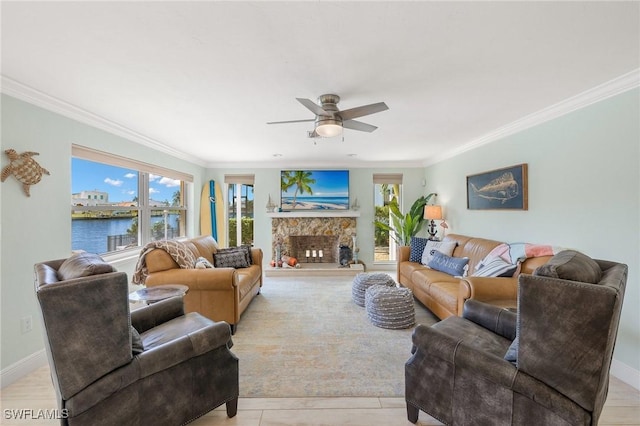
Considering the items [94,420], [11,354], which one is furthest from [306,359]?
[11,354]

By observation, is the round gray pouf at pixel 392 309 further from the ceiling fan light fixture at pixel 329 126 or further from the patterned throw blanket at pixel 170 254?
the patterned throw blanket at pixel 170 254

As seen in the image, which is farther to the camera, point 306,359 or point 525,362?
point 306,359

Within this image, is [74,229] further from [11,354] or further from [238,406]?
[238,406]

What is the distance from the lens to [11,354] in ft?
6.82

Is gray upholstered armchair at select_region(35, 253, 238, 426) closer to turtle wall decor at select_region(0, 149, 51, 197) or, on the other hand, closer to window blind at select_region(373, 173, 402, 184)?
turtle wall decor at select_region(0, 149, 51, 197)

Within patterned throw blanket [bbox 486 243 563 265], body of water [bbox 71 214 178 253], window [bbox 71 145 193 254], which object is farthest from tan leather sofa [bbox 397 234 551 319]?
body of water [bbox 71 214 178 253]

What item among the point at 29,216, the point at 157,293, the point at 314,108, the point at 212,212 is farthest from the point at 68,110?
the point at 212,212

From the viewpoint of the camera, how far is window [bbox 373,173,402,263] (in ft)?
19.3

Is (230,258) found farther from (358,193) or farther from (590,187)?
(590,187)

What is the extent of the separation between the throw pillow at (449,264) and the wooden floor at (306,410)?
5.13ft

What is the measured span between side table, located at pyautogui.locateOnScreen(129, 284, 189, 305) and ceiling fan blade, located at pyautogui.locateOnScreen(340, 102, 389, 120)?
83.9 inches

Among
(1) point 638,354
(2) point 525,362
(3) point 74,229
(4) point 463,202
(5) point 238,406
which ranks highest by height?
(4) point 463,202

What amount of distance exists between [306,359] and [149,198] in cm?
339

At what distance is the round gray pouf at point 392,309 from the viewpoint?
2951 mm
